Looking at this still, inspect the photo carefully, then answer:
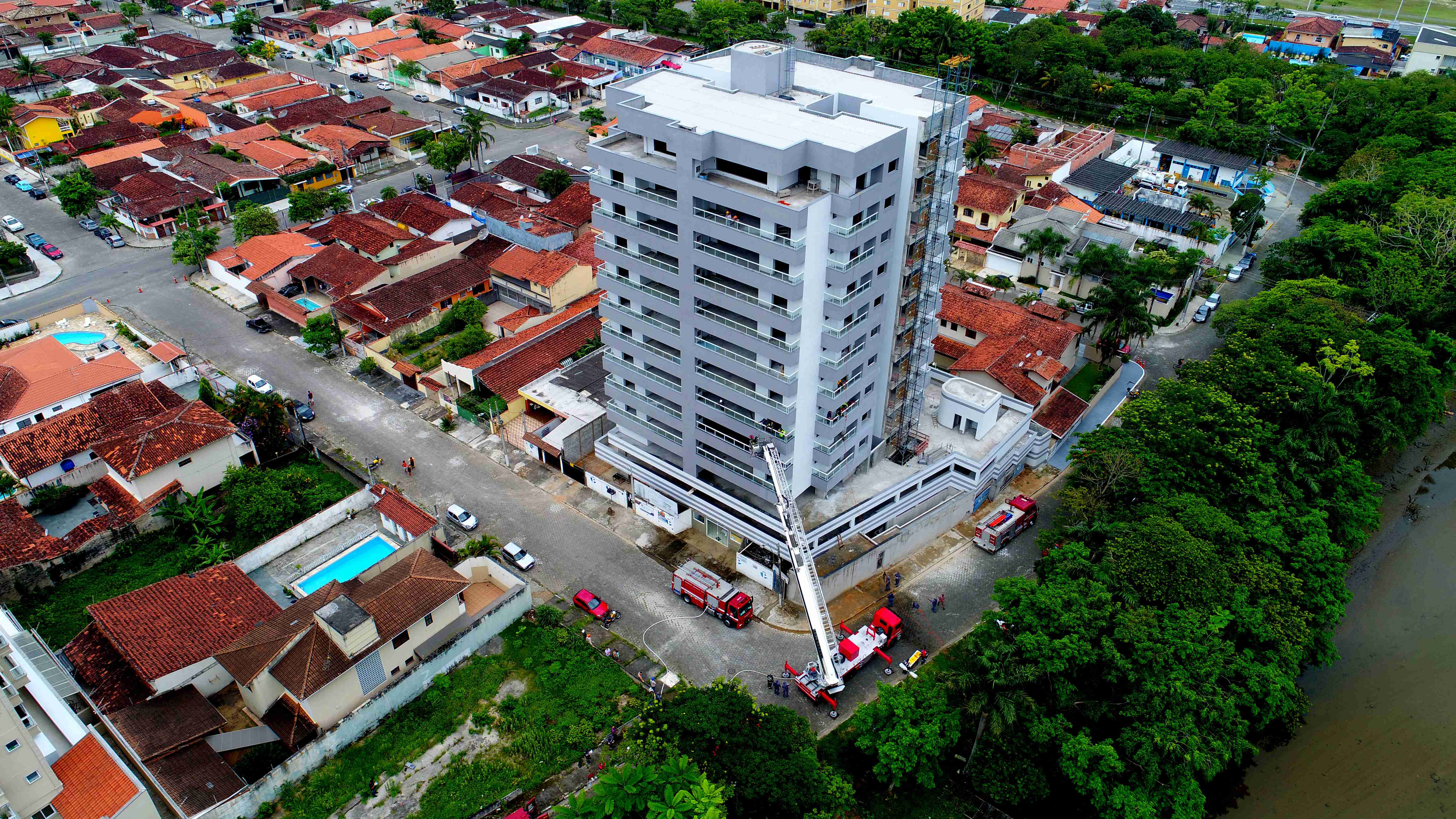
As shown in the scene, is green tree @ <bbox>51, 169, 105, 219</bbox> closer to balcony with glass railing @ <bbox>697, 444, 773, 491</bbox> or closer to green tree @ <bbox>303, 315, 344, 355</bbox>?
green tree @ <bbox>303, 315, 344, 355</bbox>

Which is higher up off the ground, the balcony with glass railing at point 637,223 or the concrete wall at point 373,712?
the balcony with glass railing at point 637,223

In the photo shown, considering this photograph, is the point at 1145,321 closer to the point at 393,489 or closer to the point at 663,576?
the point at 663,576

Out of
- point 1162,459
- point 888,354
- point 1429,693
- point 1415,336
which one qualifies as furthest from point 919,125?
point 1415,336

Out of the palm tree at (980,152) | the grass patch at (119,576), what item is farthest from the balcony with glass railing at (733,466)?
the palm tree at (980,152)

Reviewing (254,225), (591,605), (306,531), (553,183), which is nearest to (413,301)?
(254,225)

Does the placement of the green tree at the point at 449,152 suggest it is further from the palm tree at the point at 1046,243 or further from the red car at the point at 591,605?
the red car at the point at 591,605
